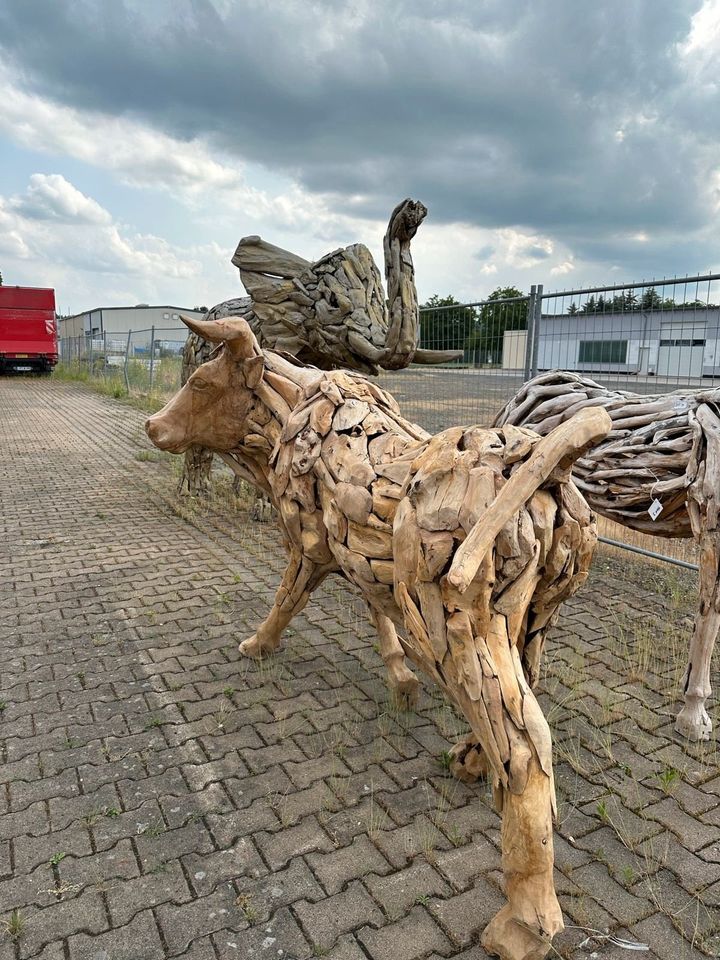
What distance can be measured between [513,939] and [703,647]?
1820mm

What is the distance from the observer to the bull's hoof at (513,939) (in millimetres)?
1882

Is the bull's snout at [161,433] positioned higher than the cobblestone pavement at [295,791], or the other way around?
the bull's snout at [161,433]

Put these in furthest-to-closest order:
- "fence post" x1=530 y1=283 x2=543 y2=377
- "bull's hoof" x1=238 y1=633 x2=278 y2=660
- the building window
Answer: "fence post" x1=530 y1=283 x2=543 y2=377, the building window, "bull's hoof" x1=238 y1=633 x2=278 y2=660

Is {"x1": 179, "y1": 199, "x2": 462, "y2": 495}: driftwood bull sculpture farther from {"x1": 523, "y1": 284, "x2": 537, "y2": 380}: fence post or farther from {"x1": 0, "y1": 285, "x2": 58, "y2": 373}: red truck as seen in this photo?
{"x1": 0, "y1": 285, "x2": 58, "y2": 373}: red truck

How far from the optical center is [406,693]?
132 inches

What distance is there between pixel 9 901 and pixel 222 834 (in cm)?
70

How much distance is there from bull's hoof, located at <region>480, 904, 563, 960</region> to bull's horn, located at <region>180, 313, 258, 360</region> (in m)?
2.31

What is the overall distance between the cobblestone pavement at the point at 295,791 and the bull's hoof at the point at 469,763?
6cm

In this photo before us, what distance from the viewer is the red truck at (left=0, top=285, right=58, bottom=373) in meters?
22.7

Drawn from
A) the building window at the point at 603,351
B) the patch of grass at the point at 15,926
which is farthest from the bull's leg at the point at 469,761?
the building window at the point at 603,351

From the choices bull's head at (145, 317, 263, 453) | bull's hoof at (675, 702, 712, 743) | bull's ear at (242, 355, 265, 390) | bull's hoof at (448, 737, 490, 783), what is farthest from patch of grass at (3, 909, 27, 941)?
bull's hoof at (675, 702, 712, 743)

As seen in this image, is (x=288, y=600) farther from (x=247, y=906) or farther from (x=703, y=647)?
(x=703, y=647)

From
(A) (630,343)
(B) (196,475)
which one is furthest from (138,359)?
(A) (630,343)

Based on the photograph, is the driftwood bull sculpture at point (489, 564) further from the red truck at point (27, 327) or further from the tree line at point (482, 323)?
the red truck at point (27, 327)
